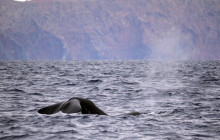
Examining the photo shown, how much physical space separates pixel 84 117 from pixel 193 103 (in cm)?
673

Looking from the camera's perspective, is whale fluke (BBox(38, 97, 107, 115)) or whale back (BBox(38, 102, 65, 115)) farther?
whale back (BBox(38, 102, 65, 115))

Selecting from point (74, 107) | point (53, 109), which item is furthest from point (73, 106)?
point (53, 109)

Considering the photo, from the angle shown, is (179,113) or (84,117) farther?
(179,113)

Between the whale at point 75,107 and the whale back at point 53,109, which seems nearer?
the whale at point 75,107

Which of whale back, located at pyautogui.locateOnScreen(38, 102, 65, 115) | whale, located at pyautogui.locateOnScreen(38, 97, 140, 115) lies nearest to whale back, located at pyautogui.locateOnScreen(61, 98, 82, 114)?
whale, located at pyautogui.locateOnScreen(38, 97, 140, 115)

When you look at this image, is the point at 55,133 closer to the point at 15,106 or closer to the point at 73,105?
the point at 73,105

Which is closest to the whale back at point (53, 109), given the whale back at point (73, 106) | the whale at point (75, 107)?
the whale at point (75, 107)

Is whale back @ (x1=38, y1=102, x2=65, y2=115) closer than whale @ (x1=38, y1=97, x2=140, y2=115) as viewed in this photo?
No

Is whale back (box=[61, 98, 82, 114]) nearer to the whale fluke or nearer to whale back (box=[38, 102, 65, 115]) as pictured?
the whale fluke

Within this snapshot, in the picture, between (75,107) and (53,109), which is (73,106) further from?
(53,109)

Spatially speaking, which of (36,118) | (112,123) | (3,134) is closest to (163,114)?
(112,123)

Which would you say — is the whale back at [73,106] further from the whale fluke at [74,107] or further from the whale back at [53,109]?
the whale back at [53,109]

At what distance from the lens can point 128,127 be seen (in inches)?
384

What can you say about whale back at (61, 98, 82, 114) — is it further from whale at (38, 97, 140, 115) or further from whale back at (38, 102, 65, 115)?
whale back at (38, 102, 65, 115)
